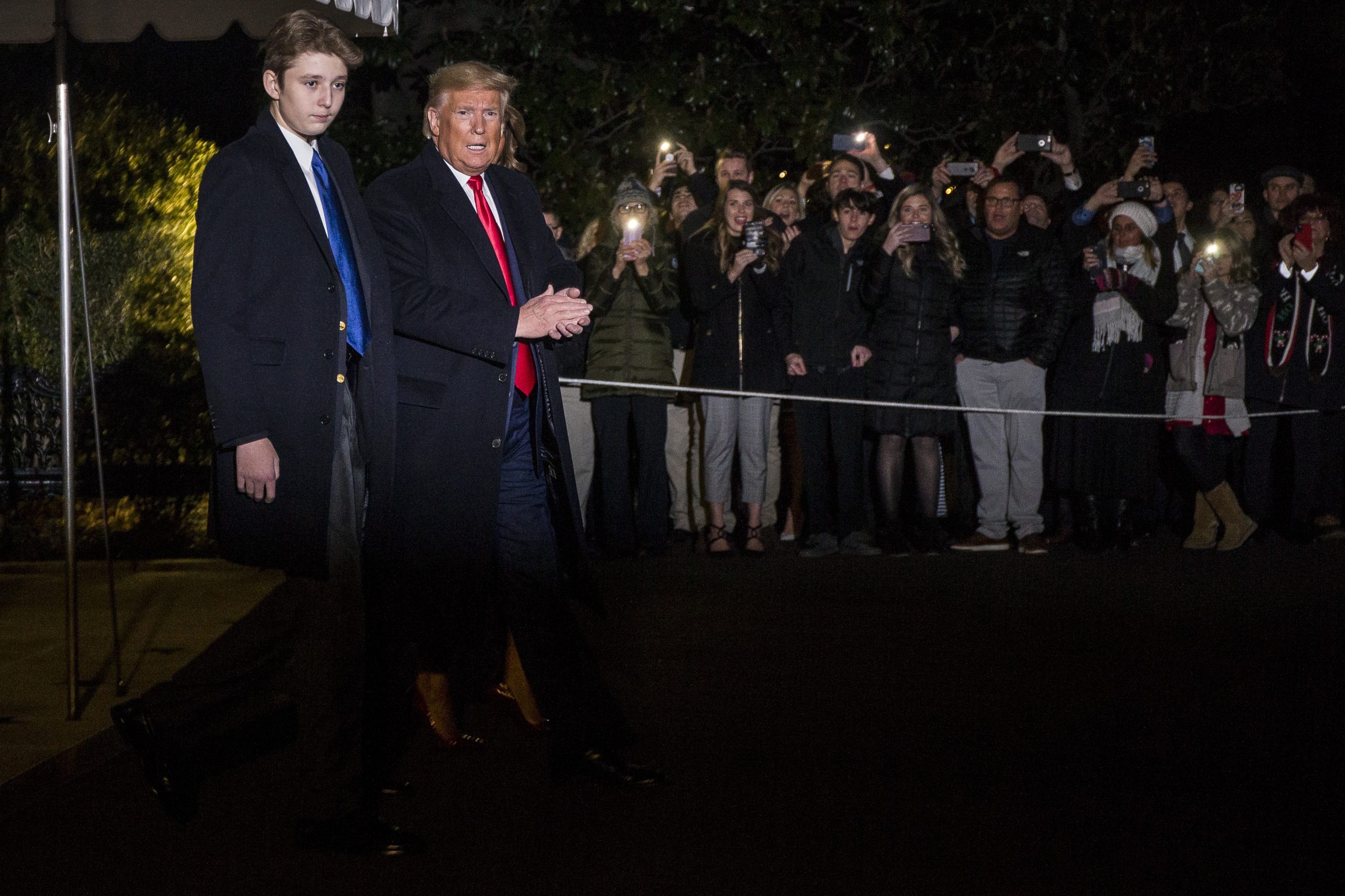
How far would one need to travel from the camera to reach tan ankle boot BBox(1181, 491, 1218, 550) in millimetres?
10266

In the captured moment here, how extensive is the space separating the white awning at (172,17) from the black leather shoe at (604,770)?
123 inches

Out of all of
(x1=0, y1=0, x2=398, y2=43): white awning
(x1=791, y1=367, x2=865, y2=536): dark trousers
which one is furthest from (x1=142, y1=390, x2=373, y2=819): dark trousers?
Result: (x1=791, y1=367, x2=865, y2=536): dark trousers

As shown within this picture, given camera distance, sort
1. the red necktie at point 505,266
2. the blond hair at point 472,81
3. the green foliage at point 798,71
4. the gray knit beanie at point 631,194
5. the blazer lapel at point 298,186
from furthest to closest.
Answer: the green foliage at point 798,71 → the gray knit beanie at point 631,194 → the red necktie at point 505,266 → the blond hair at point 472,81 → the blazer lapel at point 298,186

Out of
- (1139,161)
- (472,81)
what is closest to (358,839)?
(472,81)

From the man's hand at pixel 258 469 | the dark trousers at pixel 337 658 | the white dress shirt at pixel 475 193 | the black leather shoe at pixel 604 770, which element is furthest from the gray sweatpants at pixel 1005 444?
the man's hand at pixel 258 469

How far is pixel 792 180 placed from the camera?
13055mm

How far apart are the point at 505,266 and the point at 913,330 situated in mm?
5381

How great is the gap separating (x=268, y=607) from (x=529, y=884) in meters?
4.13

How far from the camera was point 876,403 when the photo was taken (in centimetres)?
962

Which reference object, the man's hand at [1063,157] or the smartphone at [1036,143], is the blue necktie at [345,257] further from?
the man's hand at [1063,157]

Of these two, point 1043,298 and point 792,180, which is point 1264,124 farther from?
point 1043,298

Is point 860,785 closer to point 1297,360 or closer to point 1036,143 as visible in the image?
point 1036,143

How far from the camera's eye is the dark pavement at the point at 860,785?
4043mm

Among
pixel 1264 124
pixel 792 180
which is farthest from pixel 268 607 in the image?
pixel 1264 124
